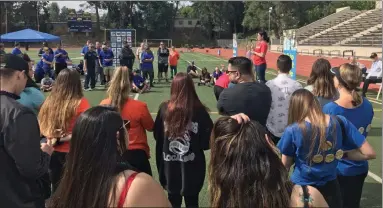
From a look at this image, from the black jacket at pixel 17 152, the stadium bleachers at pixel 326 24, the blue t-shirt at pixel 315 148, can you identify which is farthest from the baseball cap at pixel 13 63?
the stadium bleachers at pixel 326 24

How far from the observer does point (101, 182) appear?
199 centimetres

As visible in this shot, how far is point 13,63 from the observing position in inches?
116

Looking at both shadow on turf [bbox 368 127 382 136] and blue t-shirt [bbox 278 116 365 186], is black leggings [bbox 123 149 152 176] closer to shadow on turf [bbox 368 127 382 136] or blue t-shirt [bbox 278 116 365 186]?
blue t-shirt [bbox 278 116 365 186]

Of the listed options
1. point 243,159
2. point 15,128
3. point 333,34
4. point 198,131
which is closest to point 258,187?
point 243,159

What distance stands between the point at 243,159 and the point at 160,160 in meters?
2.21

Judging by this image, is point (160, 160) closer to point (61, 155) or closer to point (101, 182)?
point (61, 155)

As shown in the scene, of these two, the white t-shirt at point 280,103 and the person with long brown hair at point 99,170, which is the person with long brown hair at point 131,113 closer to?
the white t-shirt at point 280,103

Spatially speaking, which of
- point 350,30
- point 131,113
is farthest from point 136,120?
point 350,30

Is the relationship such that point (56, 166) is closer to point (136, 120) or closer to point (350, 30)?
point (136, 120)

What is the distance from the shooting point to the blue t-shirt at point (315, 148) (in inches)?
123

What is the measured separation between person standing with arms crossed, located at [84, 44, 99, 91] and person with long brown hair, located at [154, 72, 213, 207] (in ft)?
42.5

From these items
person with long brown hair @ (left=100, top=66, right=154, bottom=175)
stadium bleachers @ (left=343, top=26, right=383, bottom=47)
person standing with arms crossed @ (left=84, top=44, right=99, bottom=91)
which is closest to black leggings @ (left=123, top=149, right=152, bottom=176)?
person with long brown hair @ (left=100, top=66, right=154, bottom=175)

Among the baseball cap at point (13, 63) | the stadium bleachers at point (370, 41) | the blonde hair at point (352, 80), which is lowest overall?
the blonde hair at point (352, 80)

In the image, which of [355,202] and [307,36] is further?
[307,36]
